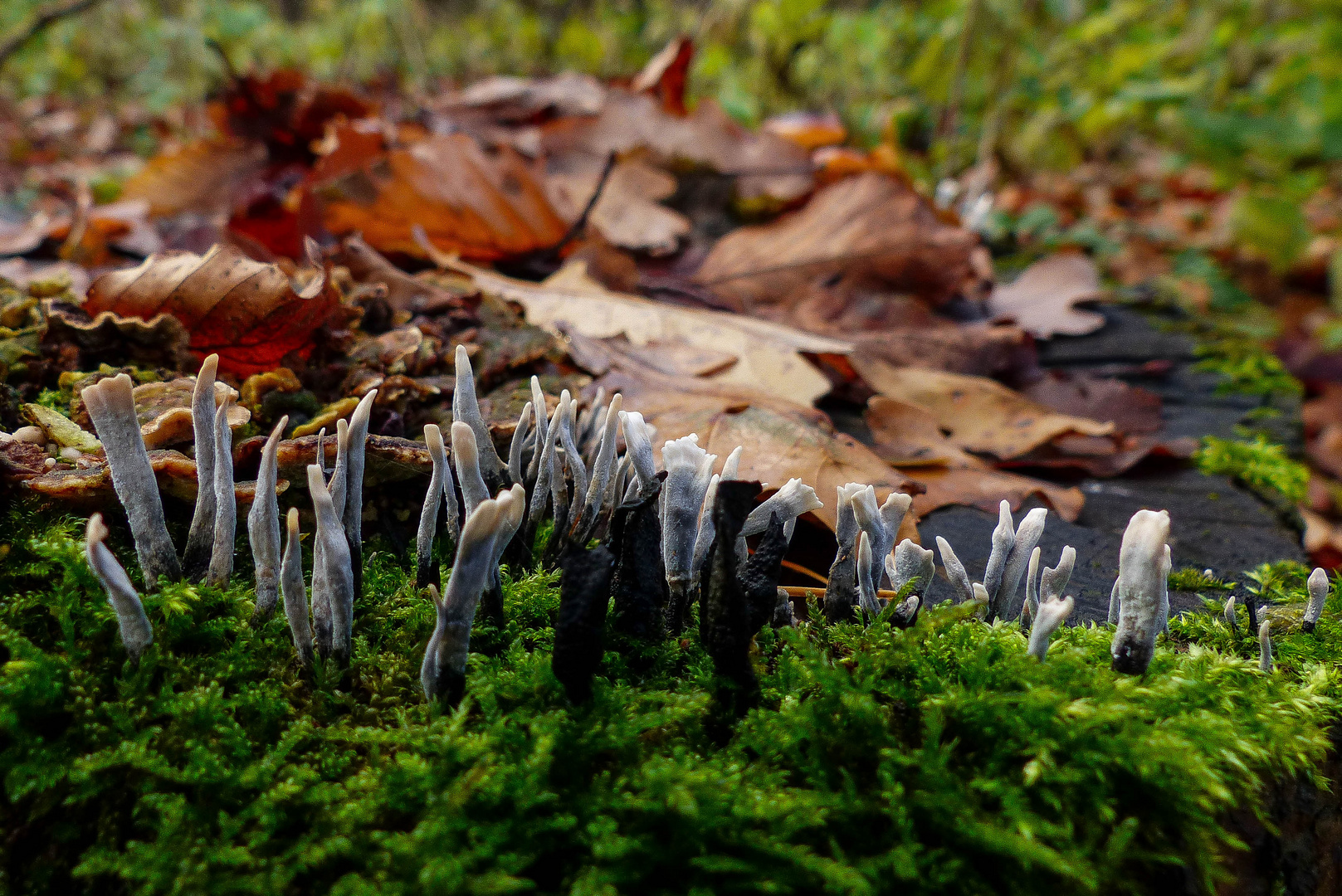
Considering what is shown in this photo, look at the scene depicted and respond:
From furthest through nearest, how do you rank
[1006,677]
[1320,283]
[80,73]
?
[80,73] < [1320,283] < [1006,677]

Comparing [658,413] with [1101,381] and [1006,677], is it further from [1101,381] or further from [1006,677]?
[1101,381]

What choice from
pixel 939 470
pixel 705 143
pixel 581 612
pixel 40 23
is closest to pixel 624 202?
pixel 705 143

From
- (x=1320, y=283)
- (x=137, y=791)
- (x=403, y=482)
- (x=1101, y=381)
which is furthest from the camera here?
Result: (x=1320, y=283)

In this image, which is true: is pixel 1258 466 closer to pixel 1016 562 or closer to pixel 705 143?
pixel 1016 562

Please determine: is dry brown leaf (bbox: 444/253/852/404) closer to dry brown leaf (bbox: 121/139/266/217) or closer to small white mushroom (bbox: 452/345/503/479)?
small white mushroom (bbox: 452/345/503/479)

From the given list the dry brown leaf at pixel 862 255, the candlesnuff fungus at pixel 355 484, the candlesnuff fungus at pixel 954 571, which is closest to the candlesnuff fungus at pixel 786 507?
the candlesnuff fungus at pixel 954 571

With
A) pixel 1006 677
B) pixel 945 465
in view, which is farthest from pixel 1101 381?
pixel 1006 677

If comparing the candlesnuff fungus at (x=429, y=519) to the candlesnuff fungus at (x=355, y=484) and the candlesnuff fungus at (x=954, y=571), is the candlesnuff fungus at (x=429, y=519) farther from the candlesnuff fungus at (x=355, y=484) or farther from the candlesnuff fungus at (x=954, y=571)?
the candlesnuff fungus at (x=954, y=571)

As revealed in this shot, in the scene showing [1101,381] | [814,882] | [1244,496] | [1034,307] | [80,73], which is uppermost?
[80,73]
